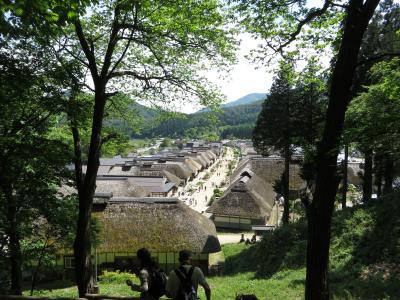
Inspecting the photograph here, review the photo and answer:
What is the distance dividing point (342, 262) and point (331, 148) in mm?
9235

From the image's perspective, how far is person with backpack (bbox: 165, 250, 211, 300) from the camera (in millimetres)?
4680

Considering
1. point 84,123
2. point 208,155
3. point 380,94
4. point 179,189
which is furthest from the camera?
point 208,155

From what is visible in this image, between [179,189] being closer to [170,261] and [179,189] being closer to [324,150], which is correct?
[170,261]

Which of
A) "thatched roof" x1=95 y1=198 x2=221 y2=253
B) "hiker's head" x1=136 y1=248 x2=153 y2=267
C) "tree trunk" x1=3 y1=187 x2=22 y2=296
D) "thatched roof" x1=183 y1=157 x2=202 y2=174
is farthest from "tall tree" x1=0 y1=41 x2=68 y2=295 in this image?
"thatched roof" x1=183 y1=157 x2=202 y2=174

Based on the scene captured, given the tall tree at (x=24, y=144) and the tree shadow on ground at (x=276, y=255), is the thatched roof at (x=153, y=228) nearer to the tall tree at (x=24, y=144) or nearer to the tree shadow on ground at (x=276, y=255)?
the tree shadow on ground at (x=276, y=255)

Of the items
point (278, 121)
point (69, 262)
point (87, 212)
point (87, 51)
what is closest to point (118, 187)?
point (69, 262)

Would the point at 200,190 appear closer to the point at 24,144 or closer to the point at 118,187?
the point at 118,187

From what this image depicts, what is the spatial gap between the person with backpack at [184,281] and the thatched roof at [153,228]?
53.0ft

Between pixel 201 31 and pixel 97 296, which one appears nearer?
pixel 97 296

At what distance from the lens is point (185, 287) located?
4684 mm

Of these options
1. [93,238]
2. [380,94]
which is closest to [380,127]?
[380,94]

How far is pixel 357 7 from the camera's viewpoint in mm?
4738

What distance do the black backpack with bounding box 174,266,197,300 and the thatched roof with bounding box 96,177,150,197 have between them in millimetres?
30596

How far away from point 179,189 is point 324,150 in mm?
51335
